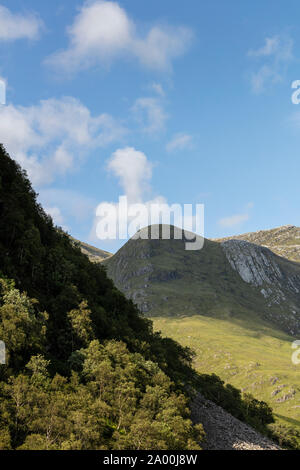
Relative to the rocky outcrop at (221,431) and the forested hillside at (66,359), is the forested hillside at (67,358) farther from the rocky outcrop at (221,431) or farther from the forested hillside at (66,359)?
the rocky outcrop at (221,431)

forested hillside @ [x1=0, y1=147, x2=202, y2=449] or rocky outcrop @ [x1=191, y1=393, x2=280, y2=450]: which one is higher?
forested hillside @ [x1=0, y1=147, x2=202, y2=449]

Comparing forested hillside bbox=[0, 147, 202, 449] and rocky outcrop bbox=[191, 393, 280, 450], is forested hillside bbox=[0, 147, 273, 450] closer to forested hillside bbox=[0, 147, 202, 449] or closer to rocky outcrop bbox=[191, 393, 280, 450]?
forested hillside bbox=[0, 147, 202, 449]

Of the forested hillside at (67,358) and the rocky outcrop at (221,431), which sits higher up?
the forested hillside at (67,358)

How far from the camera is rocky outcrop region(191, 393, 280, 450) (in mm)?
92438

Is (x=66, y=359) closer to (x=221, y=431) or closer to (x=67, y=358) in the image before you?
(x=67, y=358)

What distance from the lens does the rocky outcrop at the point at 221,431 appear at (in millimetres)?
92438

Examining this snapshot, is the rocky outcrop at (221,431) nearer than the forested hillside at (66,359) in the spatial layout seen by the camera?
No

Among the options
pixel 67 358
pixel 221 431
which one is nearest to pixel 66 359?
pixel 67 358

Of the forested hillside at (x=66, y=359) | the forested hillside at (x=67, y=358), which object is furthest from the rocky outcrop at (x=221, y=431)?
the forested hillside at (x=66, y=359)

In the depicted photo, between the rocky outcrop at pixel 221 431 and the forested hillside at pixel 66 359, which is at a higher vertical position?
the forested hillside at pixel 66 359

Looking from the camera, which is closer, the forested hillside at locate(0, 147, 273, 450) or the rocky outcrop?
the forested hillside at locate(0, 147, 273, 450)

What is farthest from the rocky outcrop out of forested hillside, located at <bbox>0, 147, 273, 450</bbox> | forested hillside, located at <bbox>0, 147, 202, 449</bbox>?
forested hillside, located at <bbox>0, 147, 202, 449</bbox>
